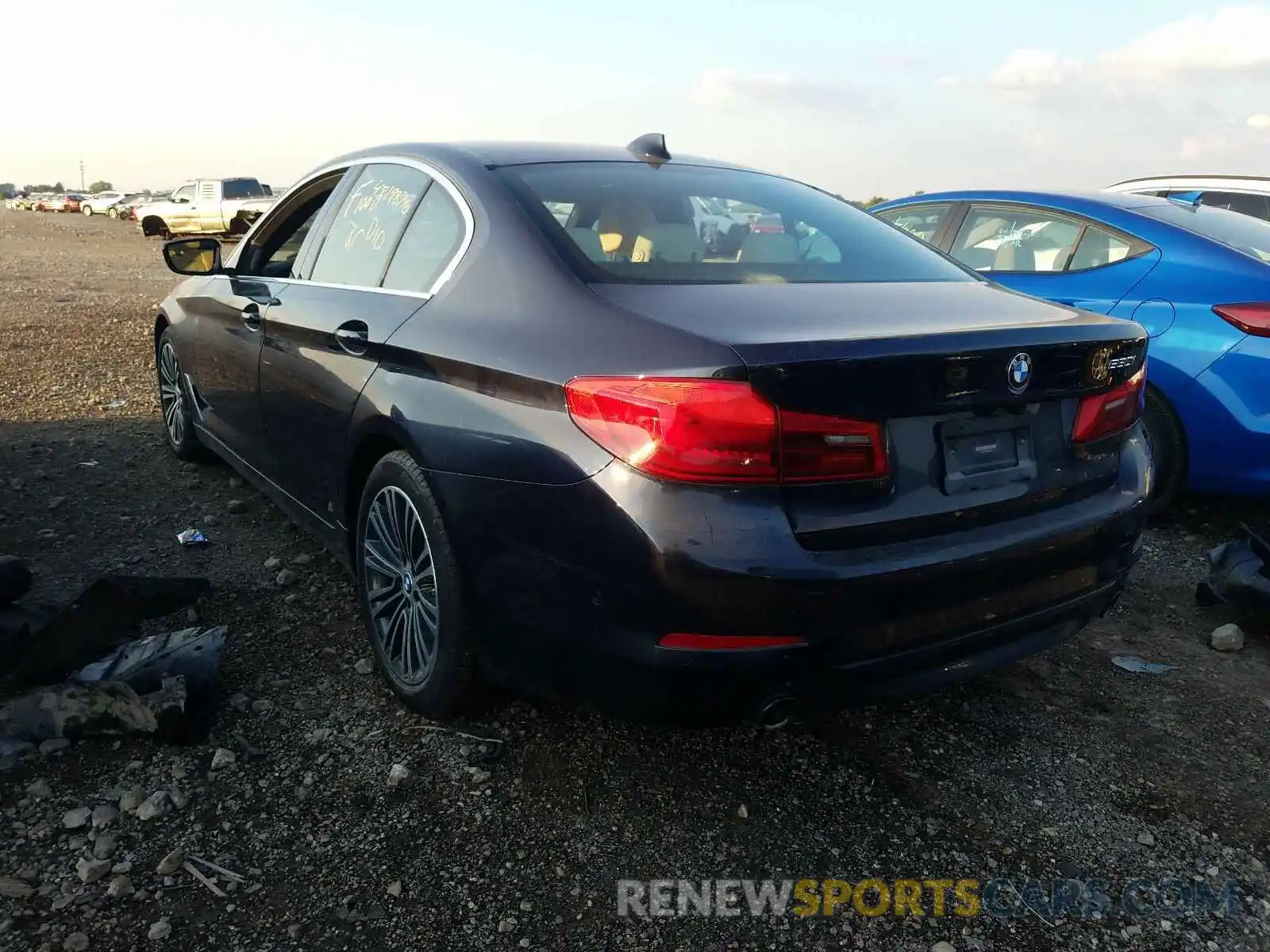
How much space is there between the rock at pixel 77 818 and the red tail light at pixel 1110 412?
8.28 feet

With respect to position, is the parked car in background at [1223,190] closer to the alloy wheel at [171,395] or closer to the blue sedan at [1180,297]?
the blue sedan at [1180,297]

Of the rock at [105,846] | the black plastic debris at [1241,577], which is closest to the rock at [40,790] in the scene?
the rock at [105,846]

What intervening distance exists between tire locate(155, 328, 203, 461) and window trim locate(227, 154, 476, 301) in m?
0.85

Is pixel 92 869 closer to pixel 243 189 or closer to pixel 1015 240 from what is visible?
pixel 1015 240

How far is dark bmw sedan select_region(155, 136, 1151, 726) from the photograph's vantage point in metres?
1.94

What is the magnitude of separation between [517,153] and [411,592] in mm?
1378

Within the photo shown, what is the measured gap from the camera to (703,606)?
1933mm

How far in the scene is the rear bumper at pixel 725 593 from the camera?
1.92 m

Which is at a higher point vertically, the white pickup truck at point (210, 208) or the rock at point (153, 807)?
the white pickup truck at point (210, 208)

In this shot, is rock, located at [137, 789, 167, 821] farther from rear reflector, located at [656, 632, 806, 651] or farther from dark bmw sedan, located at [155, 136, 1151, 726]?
rear reflector, located at [656, 632, 806, 651]

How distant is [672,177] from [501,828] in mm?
1972

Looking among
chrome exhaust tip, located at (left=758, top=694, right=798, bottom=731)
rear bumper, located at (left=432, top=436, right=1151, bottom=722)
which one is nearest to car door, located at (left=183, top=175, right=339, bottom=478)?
rear bumper, located at (left=432, top=436, right=1151, bottom=722)

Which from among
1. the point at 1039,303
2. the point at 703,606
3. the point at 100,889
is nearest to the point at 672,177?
the point at 1039,303

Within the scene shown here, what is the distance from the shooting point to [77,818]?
7.55 ft
